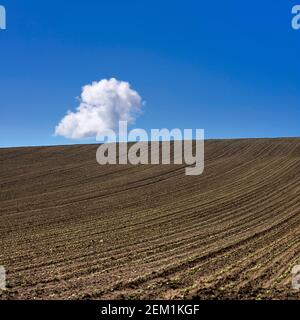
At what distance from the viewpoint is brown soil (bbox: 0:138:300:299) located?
9.74 m

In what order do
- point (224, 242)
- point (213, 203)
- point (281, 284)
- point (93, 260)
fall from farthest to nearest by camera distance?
point (213, 203) → point (224, 242) → point (93, 260) → point (281, 284)

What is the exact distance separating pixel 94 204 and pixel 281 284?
14310 mm

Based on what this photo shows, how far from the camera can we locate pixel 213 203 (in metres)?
22.1

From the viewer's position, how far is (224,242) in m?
14.1

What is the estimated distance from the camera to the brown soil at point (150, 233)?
9.74 m

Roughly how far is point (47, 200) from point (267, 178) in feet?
52.5

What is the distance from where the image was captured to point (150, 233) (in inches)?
613

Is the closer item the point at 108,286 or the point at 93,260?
the point at 108,286
